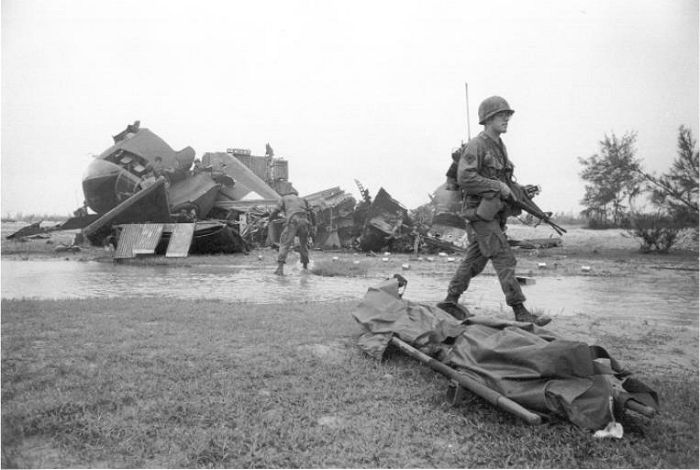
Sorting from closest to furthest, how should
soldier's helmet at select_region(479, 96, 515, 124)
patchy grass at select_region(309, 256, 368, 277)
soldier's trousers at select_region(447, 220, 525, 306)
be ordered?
soldier's trousers at select_region(447, 220, 525, 306), soldier's helmet at select_region(479, 96, 515, 124), patchy grass at select_region(309, 256, 368, 277)

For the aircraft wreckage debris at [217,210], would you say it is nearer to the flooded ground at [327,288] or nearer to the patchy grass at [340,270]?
the flooded ground at [327,288]

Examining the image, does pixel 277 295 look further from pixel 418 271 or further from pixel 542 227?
pixel 542 227

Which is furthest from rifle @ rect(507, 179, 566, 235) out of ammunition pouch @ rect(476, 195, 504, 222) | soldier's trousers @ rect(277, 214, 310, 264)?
soldier's trousers @ rect(277, 214, 310, 264)

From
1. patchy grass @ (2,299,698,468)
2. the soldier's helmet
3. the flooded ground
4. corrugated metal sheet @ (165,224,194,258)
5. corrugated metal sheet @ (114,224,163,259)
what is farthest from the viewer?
corrugated metal sheet @ (165,224,194,258)

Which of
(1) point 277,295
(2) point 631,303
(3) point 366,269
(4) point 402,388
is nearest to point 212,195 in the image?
(3) point 366,269

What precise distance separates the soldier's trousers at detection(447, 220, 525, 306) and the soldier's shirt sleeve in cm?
35

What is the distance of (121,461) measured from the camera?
2318 mm

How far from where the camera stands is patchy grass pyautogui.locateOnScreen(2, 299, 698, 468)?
242 cm

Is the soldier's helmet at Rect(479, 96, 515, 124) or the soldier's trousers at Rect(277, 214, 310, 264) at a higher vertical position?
the soldier's helmet at Rect(479, 96, 515, 124)

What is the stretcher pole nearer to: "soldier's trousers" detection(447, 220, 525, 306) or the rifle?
"soldier's trousers" detection(447, 220, 525, 306)

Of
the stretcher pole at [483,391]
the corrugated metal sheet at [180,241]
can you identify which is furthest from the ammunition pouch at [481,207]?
the corrugated metal sheet at [180,241]

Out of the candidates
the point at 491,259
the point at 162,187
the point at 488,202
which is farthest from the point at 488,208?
the point at 162,187

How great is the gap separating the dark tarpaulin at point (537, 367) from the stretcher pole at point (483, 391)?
7 cm

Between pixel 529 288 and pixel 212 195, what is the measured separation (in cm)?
1425
